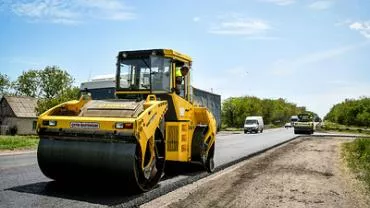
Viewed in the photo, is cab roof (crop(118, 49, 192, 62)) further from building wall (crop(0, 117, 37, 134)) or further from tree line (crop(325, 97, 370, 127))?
tree line (crop(325, 97, 370, 127))

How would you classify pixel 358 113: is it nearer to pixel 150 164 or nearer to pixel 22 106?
pixel 22 106

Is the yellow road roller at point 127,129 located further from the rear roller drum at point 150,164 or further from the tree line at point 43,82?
the tree line at point 43,82

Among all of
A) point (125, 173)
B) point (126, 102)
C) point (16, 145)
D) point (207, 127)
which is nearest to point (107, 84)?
point (16, 145)

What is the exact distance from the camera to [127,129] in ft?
22.8

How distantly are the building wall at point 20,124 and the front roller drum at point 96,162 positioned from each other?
46994mm

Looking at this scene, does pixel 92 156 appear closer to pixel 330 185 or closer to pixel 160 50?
pixel 160 50

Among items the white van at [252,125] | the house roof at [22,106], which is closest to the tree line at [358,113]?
the white van at [252,125]

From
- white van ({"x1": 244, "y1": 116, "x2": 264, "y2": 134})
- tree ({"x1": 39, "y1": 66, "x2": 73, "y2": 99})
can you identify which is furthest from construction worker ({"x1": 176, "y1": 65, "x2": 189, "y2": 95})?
tree ({"x1": 39, "y1": 66, "x2": 73, "y2": 99})

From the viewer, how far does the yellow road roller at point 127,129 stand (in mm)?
6973

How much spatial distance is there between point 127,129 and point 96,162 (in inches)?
31.3

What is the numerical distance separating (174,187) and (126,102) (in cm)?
209

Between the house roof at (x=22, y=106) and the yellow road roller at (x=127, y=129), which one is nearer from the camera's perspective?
the yellow road roller at (x=127, y=129)

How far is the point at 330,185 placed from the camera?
381 inches

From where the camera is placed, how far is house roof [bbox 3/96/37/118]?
52.1 m
